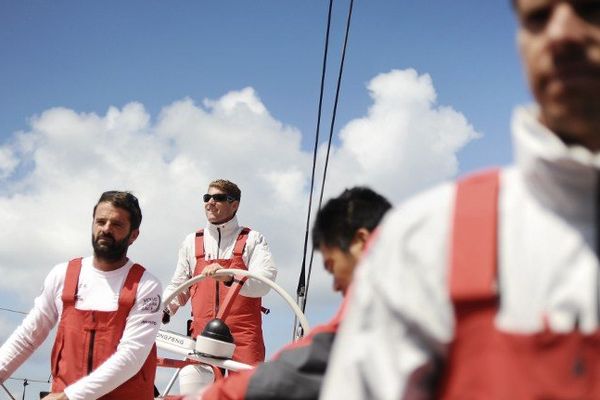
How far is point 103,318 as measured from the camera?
12.8 ft

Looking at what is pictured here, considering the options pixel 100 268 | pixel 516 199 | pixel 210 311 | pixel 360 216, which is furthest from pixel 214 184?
pixel 516 199

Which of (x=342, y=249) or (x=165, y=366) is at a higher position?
(x=342, y=249)

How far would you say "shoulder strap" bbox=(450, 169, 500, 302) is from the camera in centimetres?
104

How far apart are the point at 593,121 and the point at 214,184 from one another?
4.80 metres

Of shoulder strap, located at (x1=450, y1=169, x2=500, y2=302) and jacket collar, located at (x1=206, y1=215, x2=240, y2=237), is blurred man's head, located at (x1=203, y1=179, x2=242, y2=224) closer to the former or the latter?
jacket collar, located at (x1=206, y1=215, x2=240, y2=237)

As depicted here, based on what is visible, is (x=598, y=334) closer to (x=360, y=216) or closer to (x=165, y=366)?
(x=360, y=216)

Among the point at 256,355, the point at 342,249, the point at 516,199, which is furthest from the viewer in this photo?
the point at 256,355

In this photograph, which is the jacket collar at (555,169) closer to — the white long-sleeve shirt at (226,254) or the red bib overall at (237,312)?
the white long-sleeve shirt at (226,254)

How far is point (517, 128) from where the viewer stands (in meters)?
1.10

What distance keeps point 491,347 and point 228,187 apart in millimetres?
4855

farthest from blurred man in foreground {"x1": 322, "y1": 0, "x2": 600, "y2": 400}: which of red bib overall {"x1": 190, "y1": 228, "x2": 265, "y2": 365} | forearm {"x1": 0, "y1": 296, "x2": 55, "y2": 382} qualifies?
red bib overall {"x1": 190, "y1": 228, "x2": 265, "y2": 365}

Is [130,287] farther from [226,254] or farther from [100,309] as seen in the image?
[226,254]

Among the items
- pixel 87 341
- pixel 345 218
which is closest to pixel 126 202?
pixel 87 341

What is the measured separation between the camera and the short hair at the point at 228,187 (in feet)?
18.9
